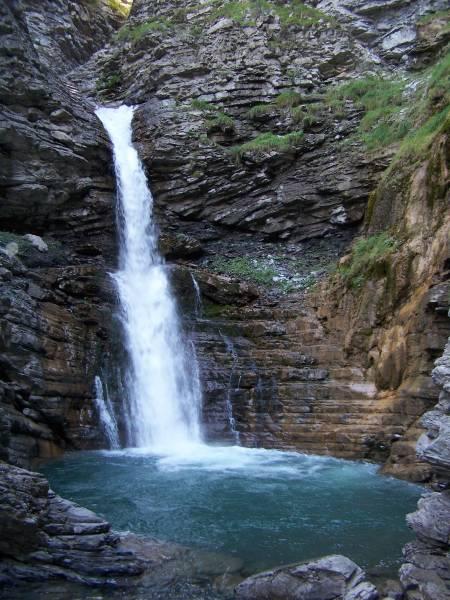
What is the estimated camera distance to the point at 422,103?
1861cm

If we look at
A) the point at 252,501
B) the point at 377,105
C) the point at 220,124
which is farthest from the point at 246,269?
the point at 252,501

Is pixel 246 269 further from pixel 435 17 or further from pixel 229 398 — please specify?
pixel 435 17

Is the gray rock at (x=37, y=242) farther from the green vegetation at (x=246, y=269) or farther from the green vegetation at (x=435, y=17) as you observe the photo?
the green vegetation at (x=435, y=17)

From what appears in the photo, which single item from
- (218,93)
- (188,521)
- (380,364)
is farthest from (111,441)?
(218,93)

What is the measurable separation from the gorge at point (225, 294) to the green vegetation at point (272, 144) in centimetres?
10

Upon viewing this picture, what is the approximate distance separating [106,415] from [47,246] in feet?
23.5

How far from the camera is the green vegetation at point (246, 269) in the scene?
18875 mm

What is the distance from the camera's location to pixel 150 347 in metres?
16.0

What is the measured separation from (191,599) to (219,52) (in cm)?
2403

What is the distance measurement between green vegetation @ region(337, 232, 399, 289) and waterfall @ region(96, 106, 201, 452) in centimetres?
501

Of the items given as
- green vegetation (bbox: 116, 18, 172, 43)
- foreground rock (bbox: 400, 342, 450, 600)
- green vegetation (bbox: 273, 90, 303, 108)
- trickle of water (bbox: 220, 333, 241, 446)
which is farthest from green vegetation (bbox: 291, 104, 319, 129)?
foreground rock (bbox: 400, 342, 450, 600)

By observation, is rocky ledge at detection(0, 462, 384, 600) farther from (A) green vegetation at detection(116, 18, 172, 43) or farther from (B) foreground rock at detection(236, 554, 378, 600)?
(A) green vegetation at detection(116, 18, 172, 43)

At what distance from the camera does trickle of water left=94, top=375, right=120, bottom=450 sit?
44.5 ft

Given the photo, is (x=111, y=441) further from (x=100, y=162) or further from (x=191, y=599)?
(x=100, y=162)
